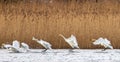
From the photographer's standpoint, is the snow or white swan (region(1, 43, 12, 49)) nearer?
the snow

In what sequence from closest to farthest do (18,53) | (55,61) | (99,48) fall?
(55,61), (18,53), (99,48)

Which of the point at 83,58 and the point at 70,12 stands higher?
the point at 70,12

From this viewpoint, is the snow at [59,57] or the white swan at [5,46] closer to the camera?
the snow at [59,57]

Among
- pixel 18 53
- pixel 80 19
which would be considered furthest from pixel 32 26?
pixel 18 53

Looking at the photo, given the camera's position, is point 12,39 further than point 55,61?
Yes

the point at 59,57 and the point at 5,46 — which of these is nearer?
the point at 59,57

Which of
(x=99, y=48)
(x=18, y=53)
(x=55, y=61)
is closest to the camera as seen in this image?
(x=55, y=61)

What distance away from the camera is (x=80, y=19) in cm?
402

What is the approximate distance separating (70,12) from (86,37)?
21 cm

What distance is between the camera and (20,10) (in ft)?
13.4

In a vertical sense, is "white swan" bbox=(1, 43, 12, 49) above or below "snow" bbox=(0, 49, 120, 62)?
above

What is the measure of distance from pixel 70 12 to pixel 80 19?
0.29ft

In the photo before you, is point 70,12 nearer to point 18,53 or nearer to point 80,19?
point 80,19

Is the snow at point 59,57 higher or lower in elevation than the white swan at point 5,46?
lower
